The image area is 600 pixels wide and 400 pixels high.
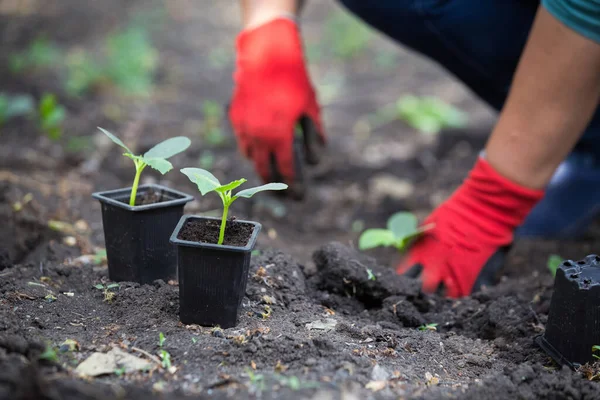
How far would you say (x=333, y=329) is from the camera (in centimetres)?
135

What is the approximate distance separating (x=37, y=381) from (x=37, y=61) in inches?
130

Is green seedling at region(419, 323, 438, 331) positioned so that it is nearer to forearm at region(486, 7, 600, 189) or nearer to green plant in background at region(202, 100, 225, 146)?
forearm at region(486, 7, 600, 189)

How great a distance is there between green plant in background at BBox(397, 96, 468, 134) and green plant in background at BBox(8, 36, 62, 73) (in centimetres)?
238

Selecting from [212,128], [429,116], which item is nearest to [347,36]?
[429,116]

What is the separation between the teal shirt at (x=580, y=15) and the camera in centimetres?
153

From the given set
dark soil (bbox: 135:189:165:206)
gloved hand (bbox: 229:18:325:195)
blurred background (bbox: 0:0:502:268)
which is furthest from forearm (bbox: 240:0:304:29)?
dark soil (bbox: 135:189:165:206)

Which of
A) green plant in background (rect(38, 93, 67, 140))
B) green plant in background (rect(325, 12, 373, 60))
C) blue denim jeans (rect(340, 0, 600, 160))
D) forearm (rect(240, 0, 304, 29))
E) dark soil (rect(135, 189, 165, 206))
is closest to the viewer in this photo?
dark soil (rect(135, 189, 165, 206))

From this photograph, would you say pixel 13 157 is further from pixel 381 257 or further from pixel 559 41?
pixel 559 41

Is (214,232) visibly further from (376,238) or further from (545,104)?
(545,104)

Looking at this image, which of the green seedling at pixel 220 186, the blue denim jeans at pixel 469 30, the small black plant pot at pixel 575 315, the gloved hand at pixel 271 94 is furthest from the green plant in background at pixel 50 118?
the small black plant pot at pixel 575 315

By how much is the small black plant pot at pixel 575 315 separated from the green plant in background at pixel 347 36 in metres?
4.34

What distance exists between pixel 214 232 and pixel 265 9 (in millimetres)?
1428

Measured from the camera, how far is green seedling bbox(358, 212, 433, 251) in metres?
1.88

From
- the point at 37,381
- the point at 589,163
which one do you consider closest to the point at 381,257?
the point at 589,163
